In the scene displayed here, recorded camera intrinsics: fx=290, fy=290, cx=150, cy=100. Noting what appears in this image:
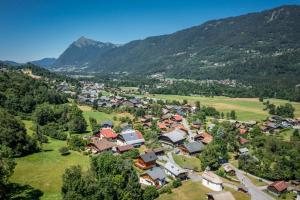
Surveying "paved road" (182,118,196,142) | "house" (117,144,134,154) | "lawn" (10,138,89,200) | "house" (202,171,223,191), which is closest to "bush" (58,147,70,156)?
"lawn" (10,138,89,200)

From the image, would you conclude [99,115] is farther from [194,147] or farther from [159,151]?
[194,147]

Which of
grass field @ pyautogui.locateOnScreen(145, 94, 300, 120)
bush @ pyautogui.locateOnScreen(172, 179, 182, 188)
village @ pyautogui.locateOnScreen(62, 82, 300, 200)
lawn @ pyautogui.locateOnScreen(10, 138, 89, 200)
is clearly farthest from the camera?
grass field @ pyautogui.locateOnScreen(145, 94, 300, 120)

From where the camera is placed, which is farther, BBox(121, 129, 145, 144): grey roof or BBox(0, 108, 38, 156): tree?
BBox(121, 129, 145, 144): grey roof

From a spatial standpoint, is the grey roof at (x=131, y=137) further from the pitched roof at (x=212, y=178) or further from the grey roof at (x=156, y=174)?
the pitched roof at (x=212, y=178)

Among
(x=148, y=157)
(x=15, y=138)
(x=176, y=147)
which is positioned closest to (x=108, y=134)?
(x=176, y=147)

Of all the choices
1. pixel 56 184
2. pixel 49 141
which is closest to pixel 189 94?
pixel 49 141

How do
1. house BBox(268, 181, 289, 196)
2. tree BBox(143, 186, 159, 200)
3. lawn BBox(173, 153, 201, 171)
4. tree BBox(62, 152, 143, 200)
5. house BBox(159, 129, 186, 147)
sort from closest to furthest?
tree BBox(62, 152, 143, 200)
tree BBox(143, 186, 159, 200)
house BBox(268, 181, 289, 196)
lawn BBox(173, 153, 201, 171)
house BBox(159, 129, 186, 147)

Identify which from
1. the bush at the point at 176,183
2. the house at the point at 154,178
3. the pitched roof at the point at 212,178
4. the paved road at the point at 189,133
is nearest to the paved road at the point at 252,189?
the pitched roof at the point at 212,178

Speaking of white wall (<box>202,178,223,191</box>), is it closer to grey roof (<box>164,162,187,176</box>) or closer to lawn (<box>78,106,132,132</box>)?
grey roof (<box>164,162,187,176</box>)
